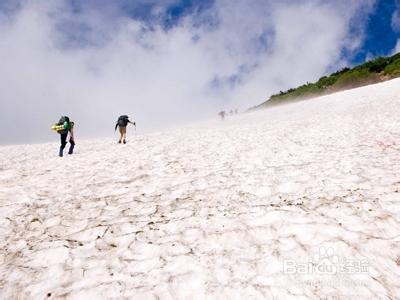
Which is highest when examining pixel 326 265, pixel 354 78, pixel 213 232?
pixel 354 78

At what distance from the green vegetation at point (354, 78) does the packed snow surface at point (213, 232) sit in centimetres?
5385

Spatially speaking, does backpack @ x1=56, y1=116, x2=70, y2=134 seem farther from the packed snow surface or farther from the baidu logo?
the baidu logo

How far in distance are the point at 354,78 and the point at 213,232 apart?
6351 centimetres

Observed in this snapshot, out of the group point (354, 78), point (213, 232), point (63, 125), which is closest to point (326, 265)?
point (213, 232)

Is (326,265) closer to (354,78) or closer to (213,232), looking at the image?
(213,232)

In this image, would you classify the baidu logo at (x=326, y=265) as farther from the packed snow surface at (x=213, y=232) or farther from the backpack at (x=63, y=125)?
the backpack at (x=63, y=125)

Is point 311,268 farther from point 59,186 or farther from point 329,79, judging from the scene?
point 329,79

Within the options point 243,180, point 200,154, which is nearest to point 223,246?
point 243,180

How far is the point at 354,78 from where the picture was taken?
5928cm

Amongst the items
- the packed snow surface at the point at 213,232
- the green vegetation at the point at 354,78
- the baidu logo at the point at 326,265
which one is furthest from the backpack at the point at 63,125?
the green vegetation at the point at 354,78

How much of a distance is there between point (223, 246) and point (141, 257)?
4.50 feet

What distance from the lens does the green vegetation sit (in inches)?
2192

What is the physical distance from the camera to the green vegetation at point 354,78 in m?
55.7

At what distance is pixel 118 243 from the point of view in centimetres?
548
